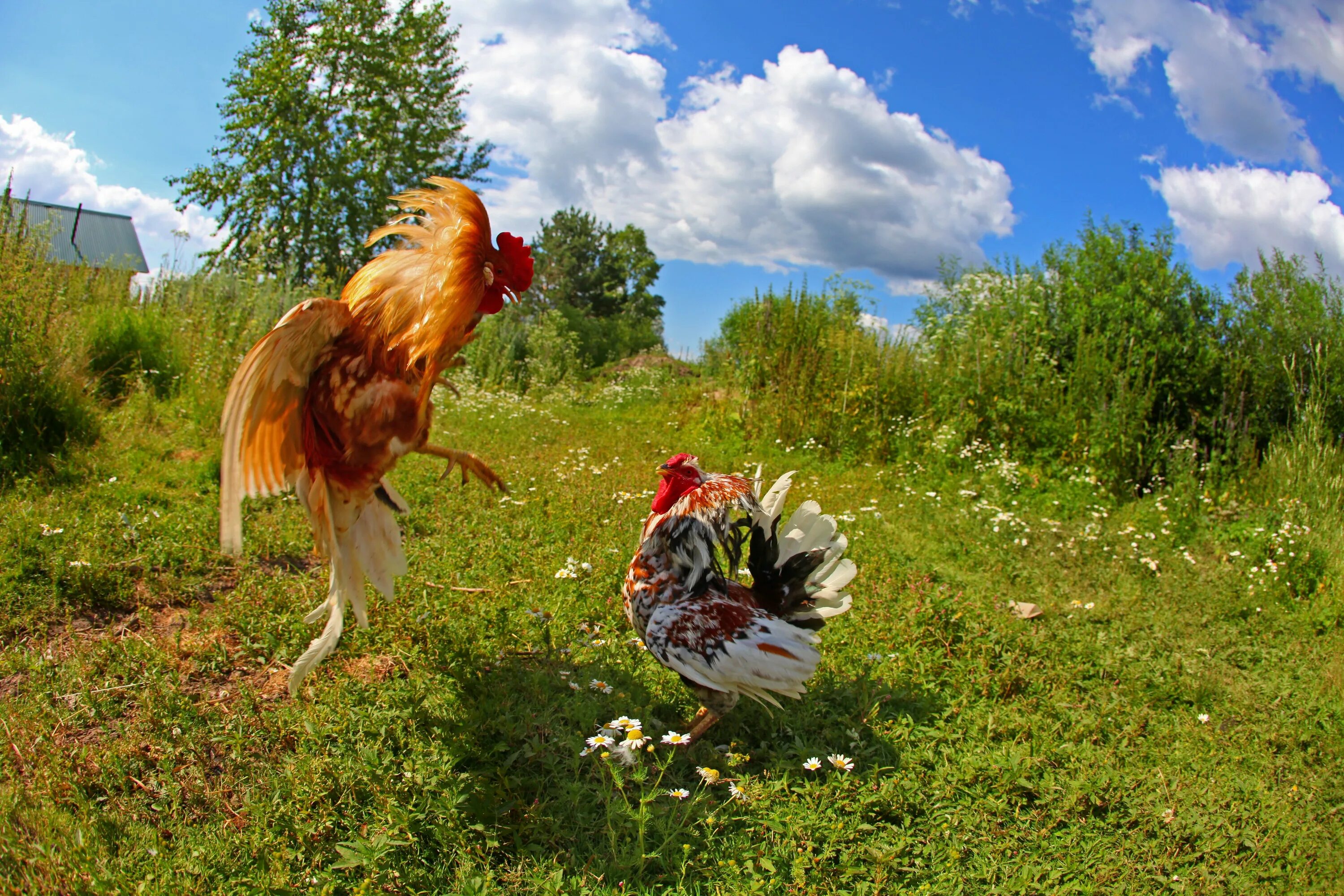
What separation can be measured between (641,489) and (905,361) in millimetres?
4830

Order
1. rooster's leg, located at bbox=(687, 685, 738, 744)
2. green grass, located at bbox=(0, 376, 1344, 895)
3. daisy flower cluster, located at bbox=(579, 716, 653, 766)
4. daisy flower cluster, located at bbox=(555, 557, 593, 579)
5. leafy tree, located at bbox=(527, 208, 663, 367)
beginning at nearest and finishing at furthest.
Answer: green grass, located at bbox=(0, 376, 1344, 895), daisy flower cluster, located at bbox=(579, 716, 653, 766), rooster's leg, located at bbox=(687, 685, 738, 744), daisy flower cluster, located at bbox=(555, 557, 593, 579), leafy tree, located at bbox=(527, 208, 663, 367)

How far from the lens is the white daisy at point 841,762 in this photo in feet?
8.46

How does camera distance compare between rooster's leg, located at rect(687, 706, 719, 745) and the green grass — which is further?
rooster's leg, located at rect(687, 706, 719, 745)

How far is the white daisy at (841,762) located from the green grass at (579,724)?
0.04 metres

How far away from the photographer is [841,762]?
8.52 ft

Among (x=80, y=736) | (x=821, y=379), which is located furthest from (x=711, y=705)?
(x=821, y=379)

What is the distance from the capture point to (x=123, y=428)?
5.25 metres

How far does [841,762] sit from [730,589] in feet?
2.71

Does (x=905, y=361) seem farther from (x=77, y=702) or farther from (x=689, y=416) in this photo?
(x=77, y=702)

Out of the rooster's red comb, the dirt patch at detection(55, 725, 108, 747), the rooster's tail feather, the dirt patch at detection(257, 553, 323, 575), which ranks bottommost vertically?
the dirt patch at detection(55, 725, 108, 747)

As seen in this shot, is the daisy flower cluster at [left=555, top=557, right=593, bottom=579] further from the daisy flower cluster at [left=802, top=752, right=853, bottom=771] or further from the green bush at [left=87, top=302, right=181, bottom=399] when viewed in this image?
the green bush at [left=87, top=302, right=181, bottom=399]

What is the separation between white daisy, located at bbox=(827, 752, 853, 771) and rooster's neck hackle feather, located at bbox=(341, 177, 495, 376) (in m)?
2.11

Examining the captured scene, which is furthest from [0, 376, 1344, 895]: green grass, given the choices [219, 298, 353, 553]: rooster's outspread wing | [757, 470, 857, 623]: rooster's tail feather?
[219, 298, 353, 553]: rooster's outspread wing

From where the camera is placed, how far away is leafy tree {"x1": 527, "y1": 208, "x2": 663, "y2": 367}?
37.2 m
